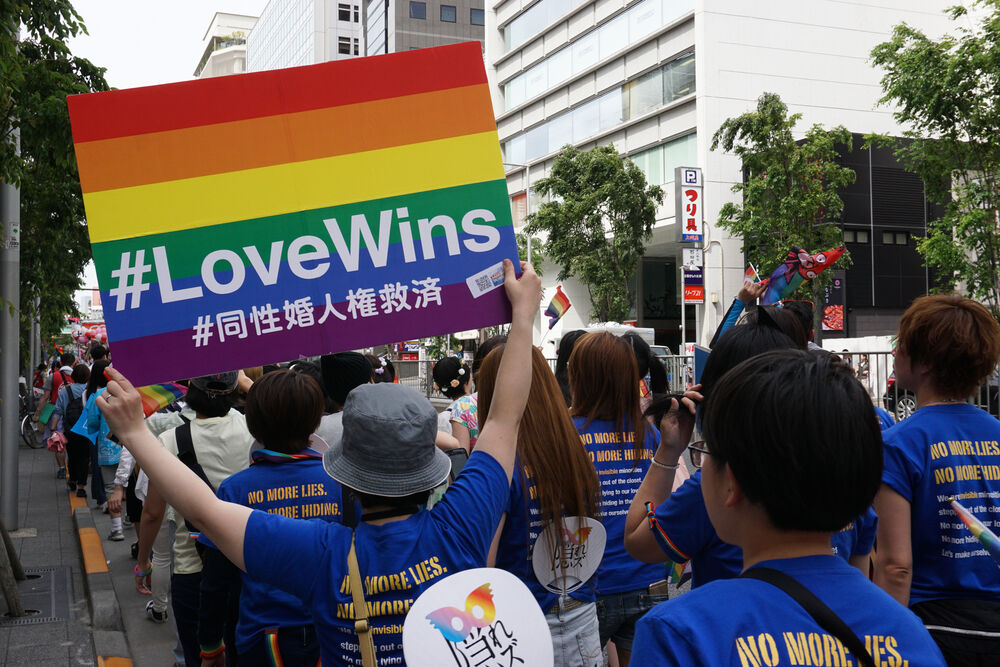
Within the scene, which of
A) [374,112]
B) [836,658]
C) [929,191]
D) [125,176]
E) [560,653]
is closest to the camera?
[836,658]

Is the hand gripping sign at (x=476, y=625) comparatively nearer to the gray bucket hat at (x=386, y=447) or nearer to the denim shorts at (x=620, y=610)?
the gray bucket hat at (x=386, y=447)

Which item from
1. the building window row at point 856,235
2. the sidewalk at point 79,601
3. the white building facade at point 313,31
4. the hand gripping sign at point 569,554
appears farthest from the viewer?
the white building facade at point 313,31

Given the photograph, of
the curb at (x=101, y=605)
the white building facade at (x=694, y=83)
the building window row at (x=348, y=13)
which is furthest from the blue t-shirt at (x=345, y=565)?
the building window row at (x=348, y=13)

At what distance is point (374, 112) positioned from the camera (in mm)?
2639

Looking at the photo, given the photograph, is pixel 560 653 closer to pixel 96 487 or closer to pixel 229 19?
pixel 96 487

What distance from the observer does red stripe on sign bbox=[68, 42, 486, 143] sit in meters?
2.42

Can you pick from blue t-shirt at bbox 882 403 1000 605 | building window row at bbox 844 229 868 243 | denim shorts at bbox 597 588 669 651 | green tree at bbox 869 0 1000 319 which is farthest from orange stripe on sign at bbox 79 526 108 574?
building window row at bbox 844 229 868 243

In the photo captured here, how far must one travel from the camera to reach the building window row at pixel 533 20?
41.7 m

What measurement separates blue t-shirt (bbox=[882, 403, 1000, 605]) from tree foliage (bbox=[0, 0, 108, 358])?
584 centimetres

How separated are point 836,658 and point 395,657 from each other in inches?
40.8

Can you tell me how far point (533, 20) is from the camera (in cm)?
4431

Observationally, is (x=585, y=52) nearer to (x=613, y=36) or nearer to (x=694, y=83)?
(x=613, y=36)

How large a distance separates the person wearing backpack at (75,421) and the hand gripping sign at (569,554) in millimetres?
10237

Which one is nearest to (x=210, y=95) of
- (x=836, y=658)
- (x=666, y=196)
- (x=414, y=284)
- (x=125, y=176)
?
(x=125, y=176)
